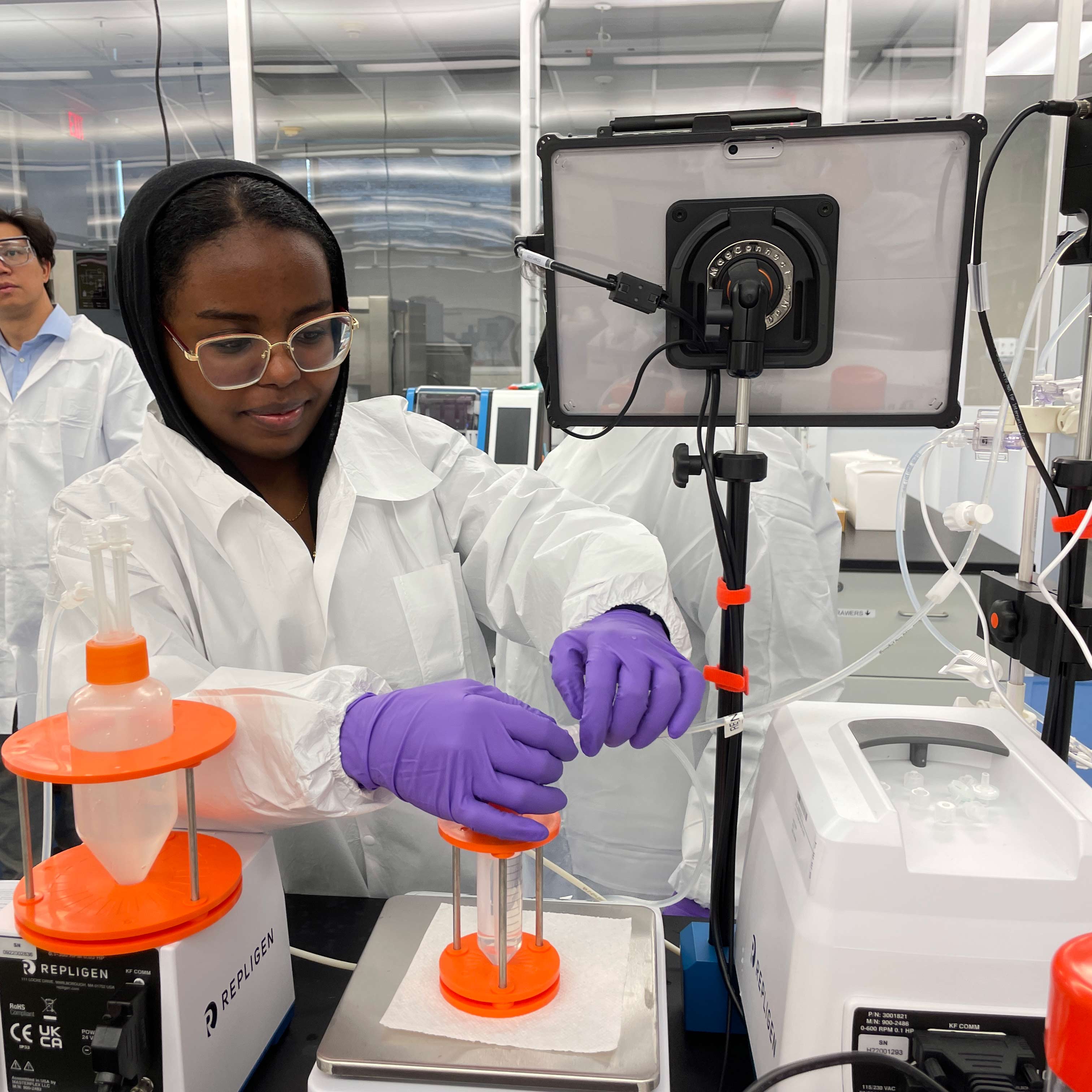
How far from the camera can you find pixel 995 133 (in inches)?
140

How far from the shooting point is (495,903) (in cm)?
66

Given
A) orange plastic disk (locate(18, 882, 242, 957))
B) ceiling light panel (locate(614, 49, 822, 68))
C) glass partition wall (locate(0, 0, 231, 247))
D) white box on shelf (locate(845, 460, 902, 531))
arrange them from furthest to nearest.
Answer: glass partition wall (locate(0, 0, 231, 247)) < ceiling light panel (locate(614, 49, 822, 68)) < white box on shelf (locate(845, 460, 902, 531)) < orange plastic disk (locate(18, 882, 242, 957))

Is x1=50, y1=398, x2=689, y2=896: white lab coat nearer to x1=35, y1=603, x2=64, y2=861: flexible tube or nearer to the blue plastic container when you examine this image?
x1=35, y1=603, x2=64, y2=861: flexible tube

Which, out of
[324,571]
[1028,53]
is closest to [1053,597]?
[324,571]

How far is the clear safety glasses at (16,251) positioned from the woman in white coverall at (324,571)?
1.65 metres

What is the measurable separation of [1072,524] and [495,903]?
575mm

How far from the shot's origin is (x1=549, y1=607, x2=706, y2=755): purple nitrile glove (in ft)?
2.60

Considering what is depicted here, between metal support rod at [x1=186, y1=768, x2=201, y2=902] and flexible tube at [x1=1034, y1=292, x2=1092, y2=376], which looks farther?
flexible tube at [x1=1034, y1=292, x2=1092, y2=376]

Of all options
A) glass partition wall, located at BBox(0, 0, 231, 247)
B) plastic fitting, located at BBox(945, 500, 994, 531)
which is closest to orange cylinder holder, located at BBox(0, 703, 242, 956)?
plastic fitting, located at BBox(945, 500, 994, 531)

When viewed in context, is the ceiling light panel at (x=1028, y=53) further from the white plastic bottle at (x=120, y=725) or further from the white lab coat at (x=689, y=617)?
the white plastic bottle at (x=120, y=725)

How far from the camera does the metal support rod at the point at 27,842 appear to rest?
2.01 feet

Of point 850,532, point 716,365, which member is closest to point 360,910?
point 716,365

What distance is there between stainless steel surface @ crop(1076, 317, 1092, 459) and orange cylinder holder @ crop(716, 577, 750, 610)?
1.10 feet

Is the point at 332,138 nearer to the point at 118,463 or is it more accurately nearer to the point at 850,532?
the point at 850,532
